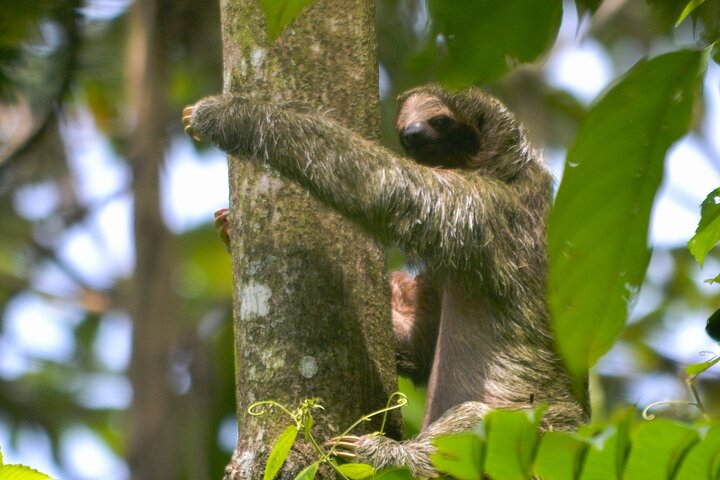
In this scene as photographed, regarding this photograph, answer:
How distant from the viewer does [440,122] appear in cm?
604

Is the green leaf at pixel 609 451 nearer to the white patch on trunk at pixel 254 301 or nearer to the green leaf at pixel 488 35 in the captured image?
the green leaf at pixel 488 35

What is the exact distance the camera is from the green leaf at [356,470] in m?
3.24

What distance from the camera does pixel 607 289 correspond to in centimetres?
109

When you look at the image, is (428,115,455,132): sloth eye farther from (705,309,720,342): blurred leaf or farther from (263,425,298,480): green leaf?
(705,309,720,342): blurred leaf

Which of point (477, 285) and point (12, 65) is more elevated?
point (12, 65)

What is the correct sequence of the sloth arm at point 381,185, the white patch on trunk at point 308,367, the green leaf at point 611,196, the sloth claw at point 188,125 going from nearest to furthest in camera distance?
1. the green leaf at point 611,196
2. the white patch on trunk at point 308,367
3. the sloth arm at point 381,185
4. the sloth claw at point 188,125

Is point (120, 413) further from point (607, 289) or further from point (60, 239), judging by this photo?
point (607, 289)

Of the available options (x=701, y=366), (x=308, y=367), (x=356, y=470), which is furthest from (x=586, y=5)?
(x=308, y=367)

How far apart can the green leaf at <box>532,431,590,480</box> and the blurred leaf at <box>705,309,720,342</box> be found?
814 mm

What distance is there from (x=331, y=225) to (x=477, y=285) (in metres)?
1.45

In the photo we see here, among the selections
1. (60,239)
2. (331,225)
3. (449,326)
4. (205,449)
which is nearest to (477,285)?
(449,326)

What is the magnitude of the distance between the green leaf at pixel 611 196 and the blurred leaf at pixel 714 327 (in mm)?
898

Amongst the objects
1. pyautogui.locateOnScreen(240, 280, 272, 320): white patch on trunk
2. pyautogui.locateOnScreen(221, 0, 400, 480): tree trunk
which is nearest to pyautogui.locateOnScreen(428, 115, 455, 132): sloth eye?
pyautogui.locateOnScreen(221, 0, 400, 480): tree trunk

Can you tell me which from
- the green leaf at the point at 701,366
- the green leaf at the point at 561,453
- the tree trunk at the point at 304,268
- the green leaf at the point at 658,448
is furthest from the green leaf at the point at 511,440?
the tree trunk at the point at 304,268
